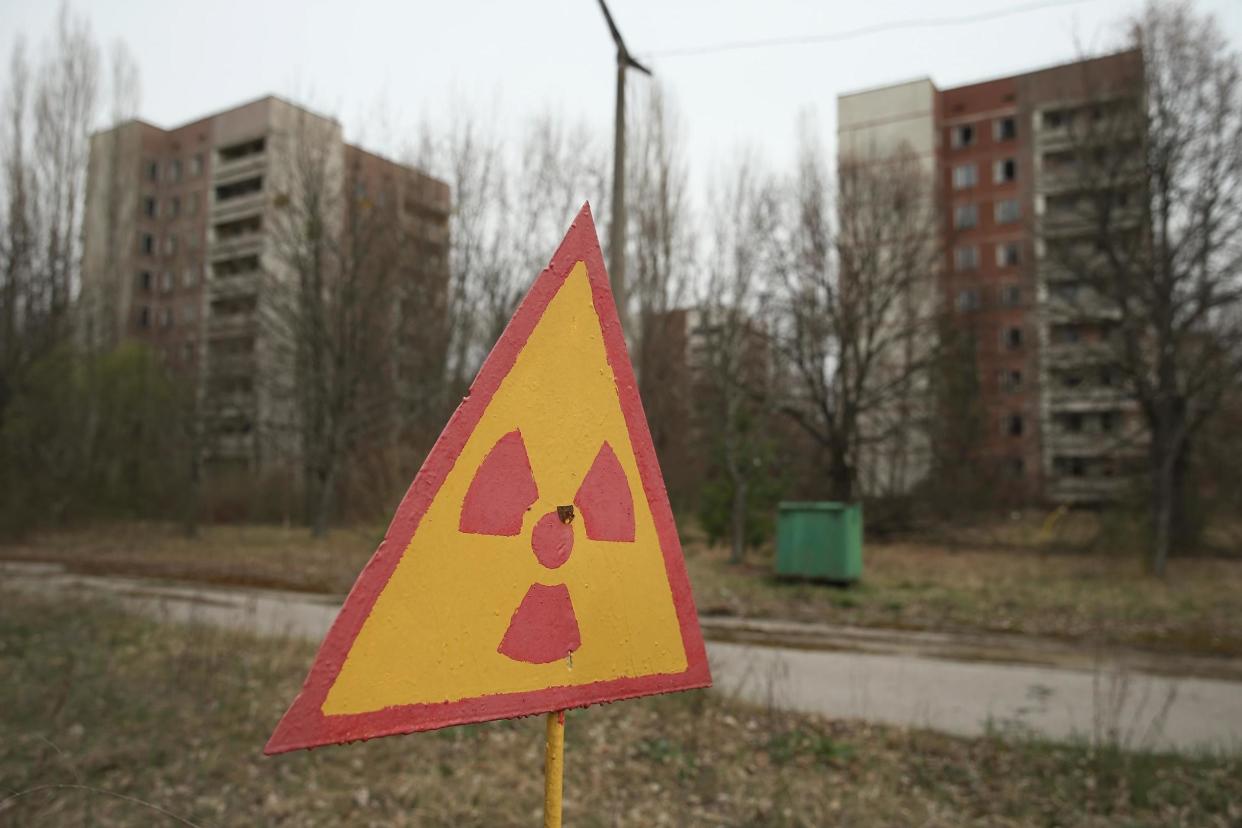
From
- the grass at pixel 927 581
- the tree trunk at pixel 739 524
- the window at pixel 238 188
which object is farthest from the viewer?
the window at pixel 238 188

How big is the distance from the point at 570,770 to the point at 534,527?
3685 mm

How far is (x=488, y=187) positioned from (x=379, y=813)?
2267 centimetres

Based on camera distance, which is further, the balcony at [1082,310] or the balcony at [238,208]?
the balcony at [238,208]

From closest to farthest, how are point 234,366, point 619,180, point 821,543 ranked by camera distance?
point 619,180
point 821,543
point 234,366

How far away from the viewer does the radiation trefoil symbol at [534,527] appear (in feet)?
5.28

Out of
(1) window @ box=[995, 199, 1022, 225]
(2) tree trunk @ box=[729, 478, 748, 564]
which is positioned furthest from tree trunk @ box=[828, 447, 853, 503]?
(1) window @ box=[995, 199, 1022, 225]

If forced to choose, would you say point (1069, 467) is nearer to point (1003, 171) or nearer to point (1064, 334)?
point (1064, 334)

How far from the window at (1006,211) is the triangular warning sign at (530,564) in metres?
51.1

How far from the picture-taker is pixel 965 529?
25.9m

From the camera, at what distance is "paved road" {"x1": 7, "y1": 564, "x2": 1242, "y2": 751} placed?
5965 mm

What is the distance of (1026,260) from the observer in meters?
20.8

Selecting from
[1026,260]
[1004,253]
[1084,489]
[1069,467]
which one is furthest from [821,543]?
[1004,253]

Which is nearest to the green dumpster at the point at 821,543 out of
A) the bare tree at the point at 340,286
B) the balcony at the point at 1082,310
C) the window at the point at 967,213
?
the balcony at the point at 1082,310

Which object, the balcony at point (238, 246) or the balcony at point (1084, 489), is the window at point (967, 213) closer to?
the balcony at point (1084, 489)
